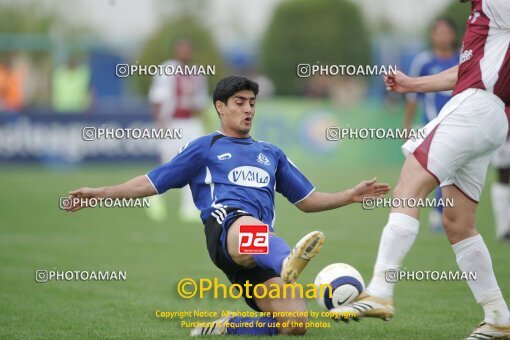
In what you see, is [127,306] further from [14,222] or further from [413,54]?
[413,54]

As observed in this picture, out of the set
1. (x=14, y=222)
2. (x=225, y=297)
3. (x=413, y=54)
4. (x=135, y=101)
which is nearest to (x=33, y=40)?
(x=135, y=101)

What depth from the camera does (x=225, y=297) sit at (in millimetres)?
8336

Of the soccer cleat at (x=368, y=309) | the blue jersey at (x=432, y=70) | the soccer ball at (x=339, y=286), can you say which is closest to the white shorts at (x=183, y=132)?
the blue jersey at (x=432, y=70)

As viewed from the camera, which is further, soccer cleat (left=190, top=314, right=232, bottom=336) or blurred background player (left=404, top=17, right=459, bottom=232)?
blurred background player (left=404, top=17, right=459, bottom=232)

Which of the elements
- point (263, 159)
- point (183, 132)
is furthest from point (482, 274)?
point (183, 132)

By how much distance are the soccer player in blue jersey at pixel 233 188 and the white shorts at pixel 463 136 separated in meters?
0.65

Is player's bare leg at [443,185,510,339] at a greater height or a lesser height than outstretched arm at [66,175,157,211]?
lesser

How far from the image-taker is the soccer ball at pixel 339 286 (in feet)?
17.9

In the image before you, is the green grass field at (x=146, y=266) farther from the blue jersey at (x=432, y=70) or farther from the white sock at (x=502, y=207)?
the blue jersey at (x=432, y=70)

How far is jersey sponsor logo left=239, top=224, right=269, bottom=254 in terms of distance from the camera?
605cm

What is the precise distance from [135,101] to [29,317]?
21093mm

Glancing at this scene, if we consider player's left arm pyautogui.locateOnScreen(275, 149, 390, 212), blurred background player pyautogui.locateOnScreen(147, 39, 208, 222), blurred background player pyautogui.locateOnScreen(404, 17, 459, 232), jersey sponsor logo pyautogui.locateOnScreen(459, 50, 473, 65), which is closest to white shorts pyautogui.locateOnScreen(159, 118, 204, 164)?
blurred background player pyautogui.locateOnScreen(147, 39, 208, 222)

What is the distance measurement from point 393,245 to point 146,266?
5.27 metres

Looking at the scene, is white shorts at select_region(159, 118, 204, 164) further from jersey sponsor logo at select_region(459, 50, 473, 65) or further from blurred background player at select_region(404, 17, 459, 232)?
jersey sponsor logo at select_region(459, 50, 473, 65)
